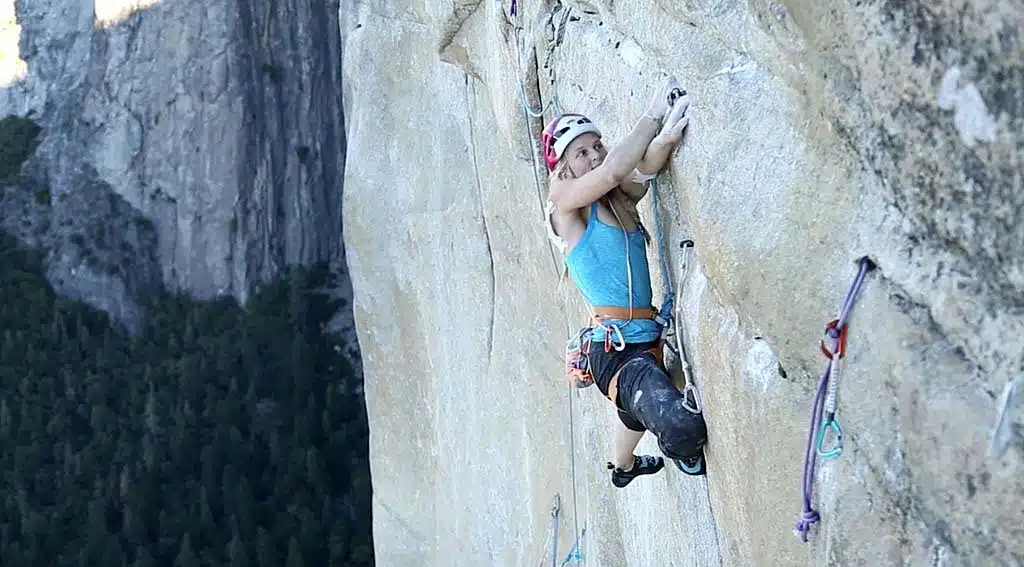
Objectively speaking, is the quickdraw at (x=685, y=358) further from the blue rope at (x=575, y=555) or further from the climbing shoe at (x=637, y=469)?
the blue rope at (x=575, y=555)

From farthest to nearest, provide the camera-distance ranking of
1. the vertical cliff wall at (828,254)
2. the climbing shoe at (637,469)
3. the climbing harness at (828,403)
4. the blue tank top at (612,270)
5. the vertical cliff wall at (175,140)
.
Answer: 1. the vertical cliff wall at (175,140)
2. the climbing shoe at (637,469)
3. the blue tank top at (612,270)
4. the climbing harness at (828,403)
5. the vertical cliff wall at (828,254)

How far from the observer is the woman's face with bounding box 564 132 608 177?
3088 mm

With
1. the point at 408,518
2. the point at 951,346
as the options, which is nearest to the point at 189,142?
the point at 408,518

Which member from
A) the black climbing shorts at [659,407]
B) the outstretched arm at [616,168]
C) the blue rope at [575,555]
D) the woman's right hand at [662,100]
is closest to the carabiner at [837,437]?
the black climbing shorts at [659,407]

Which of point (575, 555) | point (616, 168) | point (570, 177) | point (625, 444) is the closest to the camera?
point (616, 168)

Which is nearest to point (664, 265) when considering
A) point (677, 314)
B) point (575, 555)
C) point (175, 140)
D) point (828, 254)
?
point (677, 314)

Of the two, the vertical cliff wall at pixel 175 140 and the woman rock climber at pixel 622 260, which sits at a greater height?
the vertical cliff wall at pixel 175 140

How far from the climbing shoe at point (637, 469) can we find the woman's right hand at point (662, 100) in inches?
40.9

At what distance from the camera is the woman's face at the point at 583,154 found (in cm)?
309

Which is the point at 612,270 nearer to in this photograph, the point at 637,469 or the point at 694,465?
the point at 694,465

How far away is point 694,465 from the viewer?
3.08 metres

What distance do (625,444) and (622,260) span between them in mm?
580

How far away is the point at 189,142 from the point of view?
25.8 meters

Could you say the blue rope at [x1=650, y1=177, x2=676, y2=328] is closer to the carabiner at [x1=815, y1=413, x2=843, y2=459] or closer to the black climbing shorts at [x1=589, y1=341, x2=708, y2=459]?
the black climbing shorts at [x1=589, y1=341, x2=708, y2=459]
